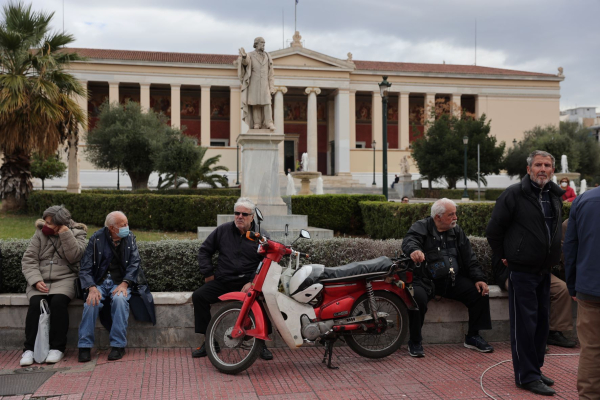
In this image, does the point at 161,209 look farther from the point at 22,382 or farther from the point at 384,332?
the point at 384,332

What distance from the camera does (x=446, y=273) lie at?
522 centimetres

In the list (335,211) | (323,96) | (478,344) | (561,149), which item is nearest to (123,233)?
(478,344)

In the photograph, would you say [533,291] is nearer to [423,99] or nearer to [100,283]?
[100,283]

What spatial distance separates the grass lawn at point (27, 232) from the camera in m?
13.4

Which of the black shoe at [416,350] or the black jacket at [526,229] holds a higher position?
the black jacket at [526,229]

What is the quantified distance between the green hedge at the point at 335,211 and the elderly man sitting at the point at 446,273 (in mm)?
9339

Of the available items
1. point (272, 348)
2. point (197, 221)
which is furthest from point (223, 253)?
point (197, 221)

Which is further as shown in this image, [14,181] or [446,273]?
[14,181]

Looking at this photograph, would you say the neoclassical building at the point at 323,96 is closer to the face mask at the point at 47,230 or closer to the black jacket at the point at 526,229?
the face mask at the point at 47,230

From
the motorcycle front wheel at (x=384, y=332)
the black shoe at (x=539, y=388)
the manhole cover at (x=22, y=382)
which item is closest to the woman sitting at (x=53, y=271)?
the manhole cover at (x=22, y=382)

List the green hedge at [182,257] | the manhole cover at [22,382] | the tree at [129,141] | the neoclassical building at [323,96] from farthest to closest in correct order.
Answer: the neoclassical building at [323,96], the tree at [129,141], the green hedge at [182,257], the manhole cover at [22,382]

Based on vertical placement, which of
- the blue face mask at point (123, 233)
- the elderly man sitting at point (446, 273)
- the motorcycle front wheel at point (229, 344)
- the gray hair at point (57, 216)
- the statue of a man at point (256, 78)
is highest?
the statue of a man at point (256, 78)

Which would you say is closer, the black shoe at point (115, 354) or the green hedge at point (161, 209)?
the black shoe at point (115, 354)

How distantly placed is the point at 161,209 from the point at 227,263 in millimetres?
10712
